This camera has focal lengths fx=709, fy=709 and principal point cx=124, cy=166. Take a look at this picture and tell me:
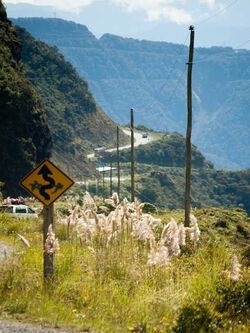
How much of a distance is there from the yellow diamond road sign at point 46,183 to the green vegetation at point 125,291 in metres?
1.13

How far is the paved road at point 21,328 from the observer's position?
8.47m

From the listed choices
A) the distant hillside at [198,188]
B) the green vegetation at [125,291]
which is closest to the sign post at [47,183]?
the green vegetation at [125,291]

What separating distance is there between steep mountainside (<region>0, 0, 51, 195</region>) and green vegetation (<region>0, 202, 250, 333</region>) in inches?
1795

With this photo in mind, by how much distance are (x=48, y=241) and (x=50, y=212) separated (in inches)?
20.8

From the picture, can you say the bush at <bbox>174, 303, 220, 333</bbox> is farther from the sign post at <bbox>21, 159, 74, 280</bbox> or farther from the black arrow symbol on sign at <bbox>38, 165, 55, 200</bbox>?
the black arrow symbol on sign at <bbox>38, 165, 55, 200</bbox>

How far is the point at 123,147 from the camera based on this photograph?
570 feet

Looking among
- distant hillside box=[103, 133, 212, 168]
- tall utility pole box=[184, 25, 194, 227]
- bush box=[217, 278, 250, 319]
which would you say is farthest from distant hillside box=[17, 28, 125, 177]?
bush box=[217, 278, 250, 319]

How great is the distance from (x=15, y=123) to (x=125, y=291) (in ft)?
171

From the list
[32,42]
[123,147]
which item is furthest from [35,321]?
[123,147]

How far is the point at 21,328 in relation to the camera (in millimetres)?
8602

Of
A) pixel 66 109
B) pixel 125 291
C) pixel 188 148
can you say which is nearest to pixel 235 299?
pixel 125 291

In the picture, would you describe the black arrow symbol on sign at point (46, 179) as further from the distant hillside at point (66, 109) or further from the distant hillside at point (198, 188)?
the distant hillside at point (198, 188)

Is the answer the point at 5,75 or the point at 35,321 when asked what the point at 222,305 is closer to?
the point at 35,321

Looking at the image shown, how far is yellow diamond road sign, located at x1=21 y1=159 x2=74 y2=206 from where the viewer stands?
34.2ft
